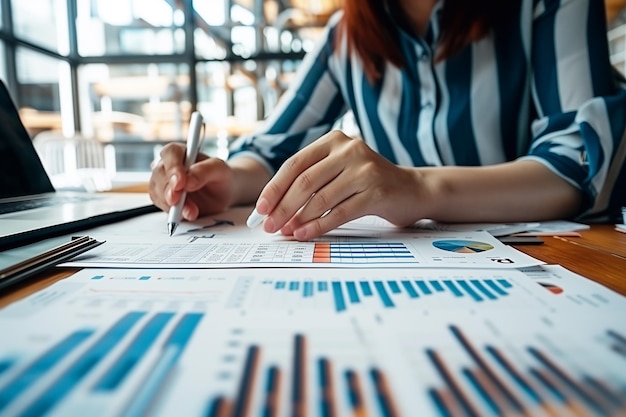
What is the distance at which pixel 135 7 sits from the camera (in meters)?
2.91

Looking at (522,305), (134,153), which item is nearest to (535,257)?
(522,305)

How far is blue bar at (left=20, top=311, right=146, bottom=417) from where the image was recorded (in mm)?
130

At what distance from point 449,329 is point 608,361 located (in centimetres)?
6

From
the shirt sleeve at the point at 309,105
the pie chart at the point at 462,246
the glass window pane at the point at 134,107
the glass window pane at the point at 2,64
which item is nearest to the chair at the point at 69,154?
the glass window pane at the point at 2,64

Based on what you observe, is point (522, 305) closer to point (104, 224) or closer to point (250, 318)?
point (250, 318)

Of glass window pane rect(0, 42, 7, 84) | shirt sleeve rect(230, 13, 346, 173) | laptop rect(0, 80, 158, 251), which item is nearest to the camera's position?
laptop rect(0, 80, 158, 251)

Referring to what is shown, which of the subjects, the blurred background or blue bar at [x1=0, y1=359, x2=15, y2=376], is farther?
the blurred background

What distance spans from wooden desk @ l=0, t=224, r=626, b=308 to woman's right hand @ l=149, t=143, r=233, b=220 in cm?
18

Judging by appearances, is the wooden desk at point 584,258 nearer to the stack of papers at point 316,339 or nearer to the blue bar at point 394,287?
the stack of papers at point 316,339

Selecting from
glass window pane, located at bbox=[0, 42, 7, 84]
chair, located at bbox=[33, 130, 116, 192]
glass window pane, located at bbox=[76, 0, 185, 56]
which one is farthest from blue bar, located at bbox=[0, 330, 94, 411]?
glass window pane, located at bbox=[76, 0, 185, 56]

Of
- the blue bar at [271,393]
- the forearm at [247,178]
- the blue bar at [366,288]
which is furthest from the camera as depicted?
the forearm at [247,178]

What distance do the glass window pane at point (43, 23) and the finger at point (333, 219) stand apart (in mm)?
2699

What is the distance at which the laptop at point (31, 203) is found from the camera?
353 millimetres

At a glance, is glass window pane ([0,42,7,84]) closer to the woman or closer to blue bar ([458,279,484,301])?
the woman
